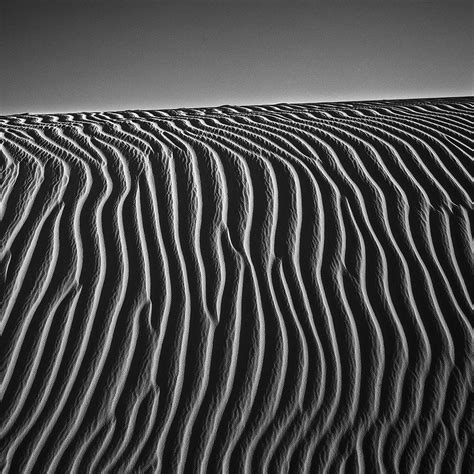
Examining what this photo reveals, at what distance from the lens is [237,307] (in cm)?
346

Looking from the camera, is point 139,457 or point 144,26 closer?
point 139,457

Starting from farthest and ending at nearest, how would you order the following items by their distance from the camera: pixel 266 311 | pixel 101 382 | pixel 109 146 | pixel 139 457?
1. pixel 109 146
2. pixel 266 311
3. pixel 101 382
4. pixel 139 457

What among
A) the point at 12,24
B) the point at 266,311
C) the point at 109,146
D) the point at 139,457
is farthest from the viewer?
the point at 12,24

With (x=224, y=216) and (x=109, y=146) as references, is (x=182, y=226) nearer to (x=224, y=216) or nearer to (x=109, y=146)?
(x=224, y=216)

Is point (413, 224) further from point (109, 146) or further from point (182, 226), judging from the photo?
point (109, 146)

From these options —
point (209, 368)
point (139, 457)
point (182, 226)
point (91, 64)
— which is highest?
point (91, 64)

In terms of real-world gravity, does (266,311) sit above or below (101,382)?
above

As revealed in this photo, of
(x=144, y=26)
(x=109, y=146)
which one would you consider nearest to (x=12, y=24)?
(x=144, y=26)

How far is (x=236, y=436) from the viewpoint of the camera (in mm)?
3055

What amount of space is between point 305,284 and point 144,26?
46.6ft

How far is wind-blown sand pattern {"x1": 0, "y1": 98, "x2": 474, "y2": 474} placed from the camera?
9.97 ft

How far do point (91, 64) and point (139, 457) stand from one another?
47.7 feet

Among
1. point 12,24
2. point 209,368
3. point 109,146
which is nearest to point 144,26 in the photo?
point 12,24

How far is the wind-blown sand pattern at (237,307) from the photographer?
3.04m
